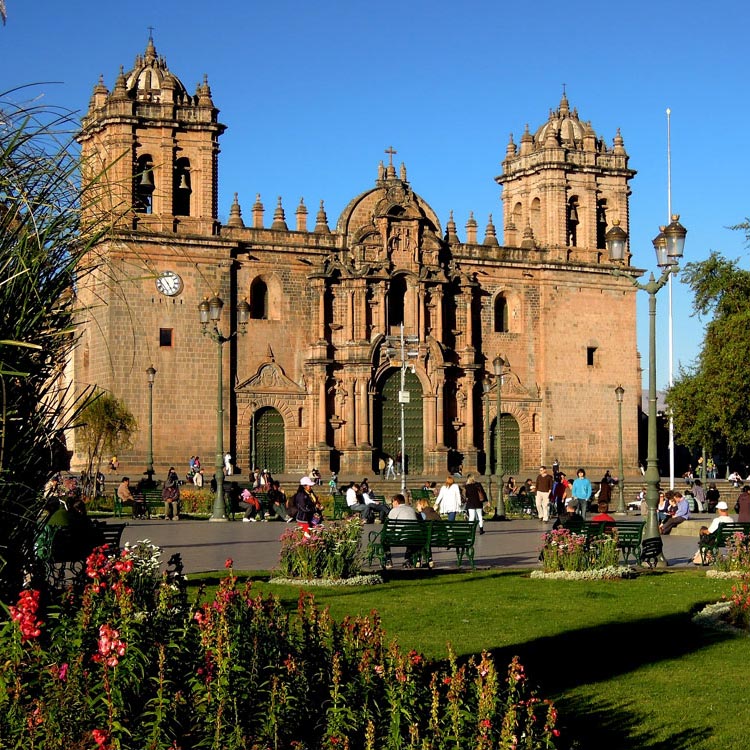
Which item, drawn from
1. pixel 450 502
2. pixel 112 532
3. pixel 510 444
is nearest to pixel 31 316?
pixel 112 532

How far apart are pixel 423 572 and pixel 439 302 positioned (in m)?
33.0

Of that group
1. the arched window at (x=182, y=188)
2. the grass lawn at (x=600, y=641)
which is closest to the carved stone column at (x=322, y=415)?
the arched window at (x=182, y=188)

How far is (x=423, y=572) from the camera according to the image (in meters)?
19.2

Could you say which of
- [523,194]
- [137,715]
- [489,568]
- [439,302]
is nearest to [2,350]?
[137,715]

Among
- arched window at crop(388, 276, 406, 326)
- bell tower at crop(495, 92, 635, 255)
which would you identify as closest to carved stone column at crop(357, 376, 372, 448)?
arched window at crop(388, 276, 406, 326)

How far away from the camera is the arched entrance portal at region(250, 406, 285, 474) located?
161 ft

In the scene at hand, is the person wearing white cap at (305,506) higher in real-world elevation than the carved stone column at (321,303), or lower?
lower

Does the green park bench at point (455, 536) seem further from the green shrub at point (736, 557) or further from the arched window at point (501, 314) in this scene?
the arched window at point (501, 314)

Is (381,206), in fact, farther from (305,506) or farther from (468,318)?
(305,506)

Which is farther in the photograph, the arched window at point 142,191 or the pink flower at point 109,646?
the arched window at point 142,191

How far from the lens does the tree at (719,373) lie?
132 ft

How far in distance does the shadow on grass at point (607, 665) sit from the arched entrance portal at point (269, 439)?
114ft

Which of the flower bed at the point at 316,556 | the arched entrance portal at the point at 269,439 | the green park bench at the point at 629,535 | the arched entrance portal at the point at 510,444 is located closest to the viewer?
the flower bed at the point at 316,556

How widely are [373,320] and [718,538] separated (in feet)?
103
